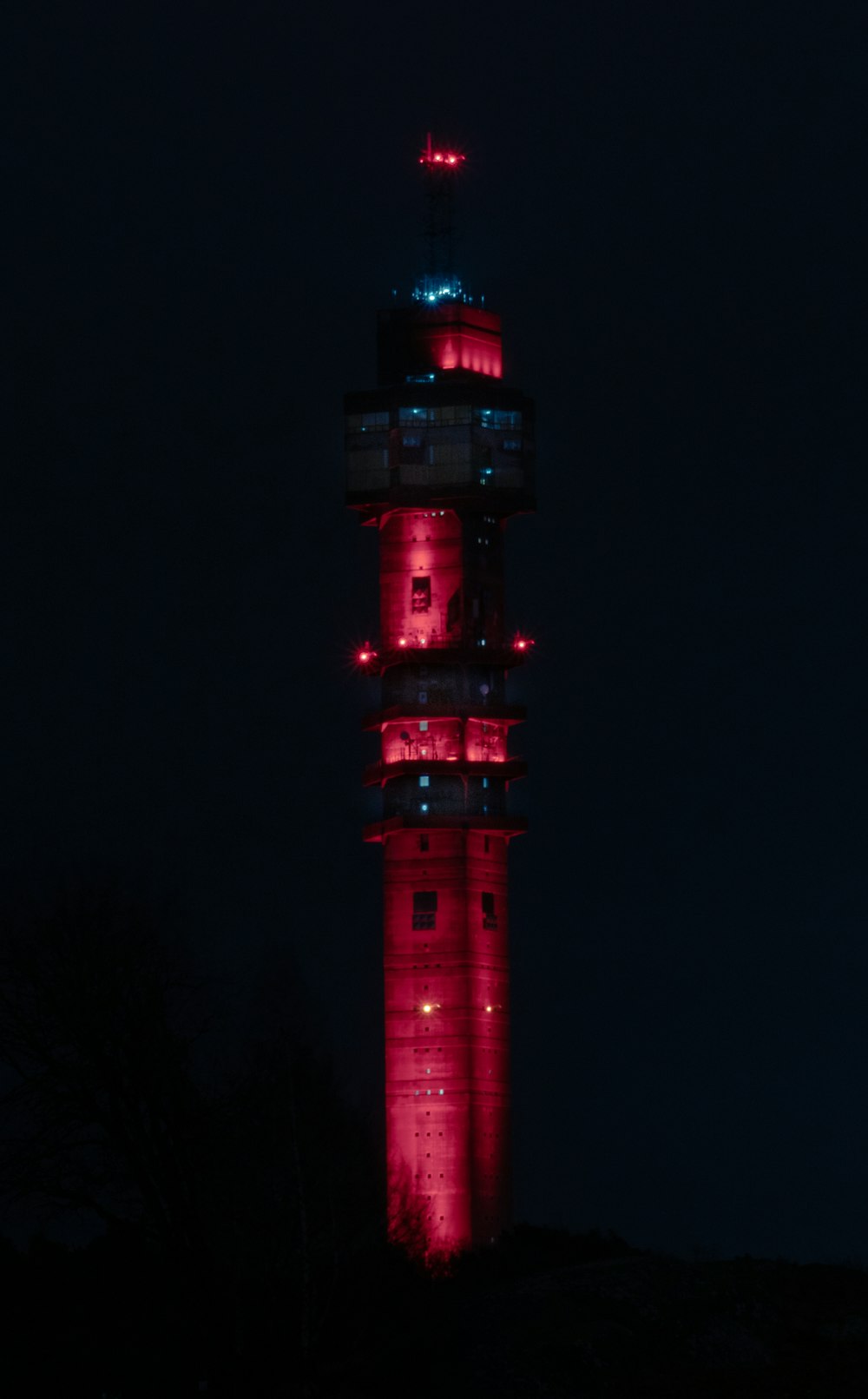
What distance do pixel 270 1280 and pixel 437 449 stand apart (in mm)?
56997

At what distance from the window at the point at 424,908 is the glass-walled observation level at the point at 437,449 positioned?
55.0 ft

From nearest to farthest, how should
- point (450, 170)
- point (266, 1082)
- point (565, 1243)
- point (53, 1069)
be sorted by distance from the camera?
point (53, 1069), point (266, 1082), point (565, 1243), point (450, 170)

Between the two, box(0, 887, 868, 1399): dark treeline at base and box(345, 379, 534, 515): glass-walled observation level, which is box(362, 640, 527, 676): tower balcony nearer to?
box(345, 379, 534, 515): glass-walled observation level

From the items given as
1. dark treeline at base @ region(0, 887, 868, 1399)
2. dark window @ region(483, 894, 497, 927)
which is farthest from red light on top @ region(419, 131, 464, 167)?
dark treeline at base @ region(0, 887, 868, 1399)

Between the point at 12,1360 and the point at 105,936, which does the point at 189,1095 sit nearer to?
the point at 105,936

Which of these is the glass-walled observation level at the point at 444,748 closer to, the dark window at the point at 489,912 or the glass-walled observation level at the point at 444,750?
the glass-walled observation level at the point at 444,750

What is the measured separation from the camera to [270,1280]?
83.8 meters

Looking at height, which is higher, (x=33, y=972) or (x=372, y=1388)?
Answer: (x=33, y=972)

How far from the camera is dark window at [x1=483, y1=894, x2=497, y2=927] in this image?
432 ft

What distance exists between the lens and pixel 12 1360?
89250 millimetres

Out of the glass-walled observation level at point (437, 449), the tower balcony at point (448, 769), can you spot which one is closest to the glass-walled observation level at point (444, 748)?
the tower balcony at point (448, 769)

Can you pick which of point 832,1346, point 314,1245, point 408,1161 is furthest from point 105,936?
point 408,1161

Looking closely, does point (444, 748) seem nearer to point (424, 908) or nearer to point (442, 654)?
point (442, 654)

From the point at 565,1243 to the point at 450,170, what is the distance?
48.7 m
